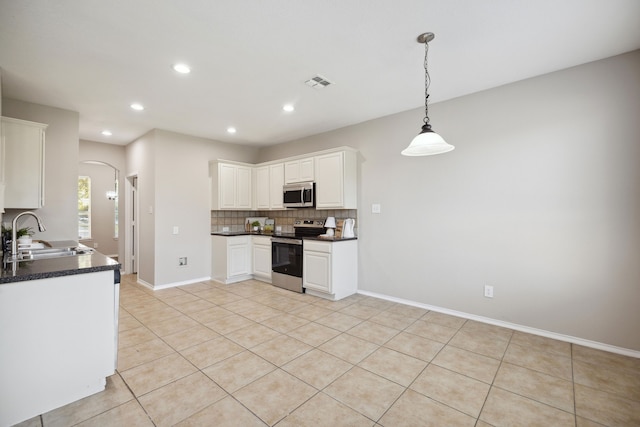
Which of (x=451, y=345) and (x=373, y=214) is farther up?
(x=373, y=214)

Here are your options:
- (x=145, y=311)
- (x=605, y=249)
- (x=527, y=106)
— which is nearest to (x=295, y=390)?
(x=145, y=311)

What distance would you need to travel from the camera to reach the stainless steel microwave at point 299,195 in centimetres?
452

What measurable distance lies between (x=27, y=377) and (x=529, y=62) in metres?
4.49

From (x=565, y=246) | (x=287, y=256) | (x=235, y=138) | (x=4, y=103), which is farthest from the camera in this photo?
(x=235, y=138)

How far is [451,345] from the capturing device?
2684mm

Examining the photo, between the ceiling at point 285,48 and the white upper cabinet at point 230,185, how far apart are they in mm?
1603

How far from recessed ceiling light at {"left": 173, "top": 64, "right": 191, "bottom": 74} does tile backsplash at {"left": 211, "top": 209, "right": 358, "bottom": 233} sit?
9.08ft

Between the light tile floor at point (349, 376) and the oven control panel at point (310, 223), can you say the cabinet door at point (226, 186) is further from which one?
the light tile floor at point (349, 376)

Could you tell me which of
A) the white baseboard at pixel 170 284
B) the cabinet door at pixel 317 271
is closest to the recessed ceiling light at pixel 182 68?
the cabinet door at pixel 317 271

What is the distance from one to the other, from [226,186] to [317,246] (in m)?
2.18

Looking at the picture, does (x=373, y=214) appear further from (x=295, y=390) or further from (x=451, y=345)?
(x=295, y=390)

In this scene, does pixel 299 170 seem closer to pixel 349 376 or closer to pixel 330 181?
pixel 330 181

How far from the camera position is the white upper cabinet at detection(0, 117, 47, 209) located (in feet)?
9.86

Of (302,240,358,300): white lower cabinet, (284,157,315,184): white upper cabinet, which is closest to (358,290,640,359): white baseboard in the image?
(302,240,358,300): white lower cabinet
